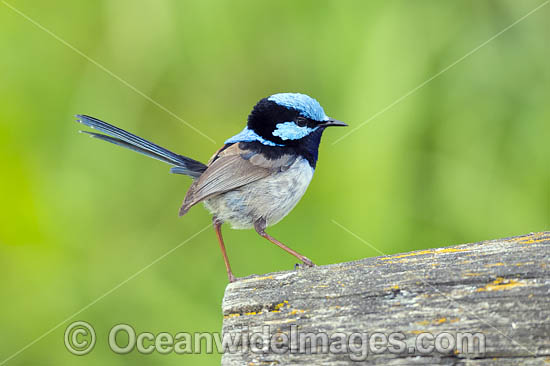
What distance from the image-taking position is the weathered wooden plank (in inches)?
68.6

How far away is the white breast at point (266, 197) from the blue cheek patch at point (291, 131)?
13 cm

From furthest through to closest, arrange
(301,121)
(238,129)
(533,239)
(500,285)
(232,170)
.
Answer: (238,129)
(301,121)
(232,170)
(533,239)
(500,285)

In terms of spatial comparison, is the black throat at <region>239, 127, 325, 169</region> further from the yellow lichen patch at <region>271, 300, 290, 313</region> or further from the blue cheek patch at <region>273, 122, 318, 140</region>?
the yellow lichen patch at <region>271, 300, 290, 313</region>

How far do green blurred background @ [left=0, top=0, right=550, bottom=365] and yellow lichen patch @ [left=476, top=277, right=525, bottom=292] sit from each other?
173 cm

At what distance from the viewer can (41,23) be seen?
412 cm

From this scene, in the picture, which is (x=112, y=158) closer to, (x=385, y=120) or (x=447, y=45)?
(x=385, y=120)

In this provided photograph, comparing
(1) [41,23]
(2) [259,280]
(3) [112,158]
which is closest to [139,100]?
(3) [112,158]

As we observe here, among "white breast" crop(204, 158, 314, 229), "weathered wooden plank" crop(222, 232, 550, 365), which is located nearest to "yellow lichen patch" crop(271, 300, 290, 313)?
"weathered wooden plank" crop(222, 232, 550, 365)

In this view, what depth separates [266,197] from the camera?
3283 mm

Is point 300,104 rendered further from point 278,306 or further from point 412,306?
point 412,306

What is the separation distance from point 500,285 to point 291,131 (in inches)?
68.1

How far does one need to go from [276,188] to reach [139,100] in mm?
1255

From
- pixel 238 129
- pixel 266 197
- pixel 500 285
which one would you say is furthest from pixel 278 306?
pixel 238 129

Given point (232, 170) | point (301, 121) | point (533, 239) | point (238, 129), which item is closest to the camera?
point (533, 239)
